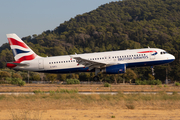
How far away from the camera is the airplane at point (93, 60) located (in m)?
37.5

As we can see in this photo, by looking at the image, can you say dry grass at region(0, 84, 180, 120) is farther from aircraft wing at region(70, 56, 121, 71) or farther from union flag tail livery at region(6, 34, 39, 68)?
union flag tail livery at region(6, 34, 39, 68)

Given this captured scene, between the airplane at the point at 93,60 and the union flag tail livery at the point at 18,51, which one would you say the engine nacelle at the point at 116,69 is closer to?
the airplane at the point at 93,60

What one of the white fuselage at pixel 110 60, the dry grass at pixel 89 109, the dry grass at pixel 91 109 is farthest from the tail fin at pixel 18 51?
the dry grass at pixel 91 109

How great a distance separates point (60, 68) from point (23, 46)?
290 inches

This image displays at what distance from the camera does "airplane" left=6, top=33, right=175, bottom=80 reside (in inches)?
1476

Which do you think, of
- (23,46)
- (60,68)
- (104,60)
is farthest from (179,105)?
(23,46)

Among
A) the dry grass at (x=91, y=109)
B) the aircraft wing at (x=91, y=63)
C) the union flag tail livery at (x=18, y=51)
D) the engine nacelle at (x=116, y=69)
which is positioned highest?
the union flag tail livery at (x=18, y=51)

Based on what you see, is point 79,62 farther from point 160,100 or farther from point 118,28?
point 118,28

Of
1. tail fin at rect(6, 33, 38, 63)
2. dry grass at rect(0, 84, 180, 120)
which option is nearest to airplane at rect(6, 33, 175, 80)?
tail fin at rect(6, 33, 38, 63)

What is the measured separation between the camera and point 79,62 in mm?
38000

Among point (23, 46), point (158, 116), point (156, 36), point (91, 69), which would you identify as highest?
point (156, 36)

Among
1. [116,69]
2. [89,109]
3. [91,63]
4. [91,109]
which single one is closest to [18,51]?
[91,63]

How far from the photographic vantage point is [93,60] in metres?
38.9

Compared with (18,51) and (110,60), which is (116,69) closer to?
(110,60)
